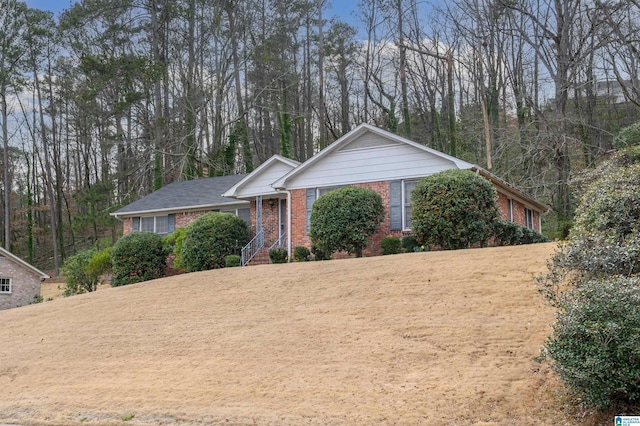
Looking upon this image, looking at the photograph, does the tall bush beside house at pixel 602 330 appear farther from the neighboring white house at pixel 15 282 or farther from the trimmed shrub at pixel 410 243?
the neighboring white house at pixel 15 282

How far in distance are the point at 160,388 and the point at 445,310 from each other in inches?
199

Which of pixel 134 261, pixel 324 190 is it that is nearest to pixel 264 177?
pixel 324 190

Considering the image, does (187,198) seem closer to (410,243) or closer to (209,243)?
(209,243)

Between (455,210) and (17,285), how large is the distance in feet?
73.0

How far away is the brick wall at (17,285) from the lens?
28703mm

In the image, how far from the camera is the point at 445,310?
35.9ft

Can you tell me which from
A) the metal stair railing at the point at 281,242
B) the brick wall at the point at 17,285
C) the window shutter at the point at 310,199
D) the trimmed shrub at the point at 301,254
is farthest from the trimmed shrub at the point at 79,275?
the window shutter at the point at 310,199

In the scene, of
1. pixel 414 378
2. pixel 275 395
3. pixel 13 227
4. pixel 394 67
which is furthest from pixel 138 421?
pixel 13 227

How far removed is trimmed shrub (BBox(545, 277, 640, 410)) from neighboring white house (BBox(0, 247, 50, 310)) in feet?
91.5

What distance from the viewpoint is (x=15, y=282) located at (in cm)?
2905

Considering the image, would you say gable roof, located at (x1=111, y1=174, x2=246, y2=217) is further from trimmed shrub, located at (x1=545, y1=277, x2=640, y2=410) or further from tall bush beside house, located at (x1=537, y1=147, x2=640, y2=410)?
trimmed shrub, located at (x1=545, y1=277, x2=640, y2=410)

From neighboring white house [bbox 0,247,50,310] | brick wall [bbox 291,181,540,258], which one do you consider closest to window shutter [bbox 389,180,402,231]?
brick wall [bbox 291,181,540,258]

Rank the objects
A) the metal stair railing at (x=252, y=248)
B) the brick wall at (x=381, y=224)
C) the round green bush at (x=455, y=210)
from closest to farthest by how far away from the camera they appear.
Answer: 1. the round green bush at (x=455, y=210)
2. the brick wall at (x=381, y=224)
3. the metal stair railing at (x=252, y=248)

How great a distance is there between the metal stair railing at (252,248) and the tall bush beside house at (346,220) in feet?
11.6
